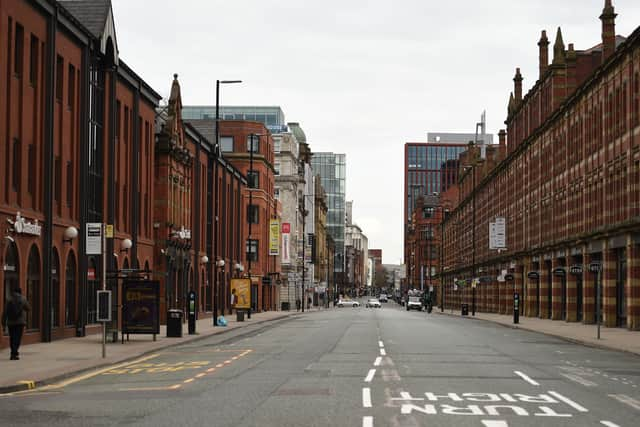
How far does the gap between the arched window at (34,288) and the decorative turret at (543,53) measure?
4729 centimetres

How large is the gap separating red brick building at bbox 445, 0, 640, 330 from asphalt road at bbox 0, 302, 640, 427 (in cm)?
2062

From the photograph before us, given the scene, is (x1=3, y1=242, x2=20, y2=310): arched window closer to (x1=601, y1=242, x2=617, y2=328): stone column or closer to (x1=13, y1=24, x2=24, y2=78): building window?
(x1=13, y1=24, x2=24, y2=78): building window

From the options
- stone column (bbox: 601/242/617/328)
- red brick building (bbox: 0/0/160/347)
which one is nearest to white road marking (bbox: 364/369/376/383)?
red brick building (bbox: 0/0/160/347)

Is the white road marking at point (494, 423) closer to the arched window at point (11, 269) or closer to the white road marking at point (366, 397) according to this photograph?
the white road marking at point (366, 397)

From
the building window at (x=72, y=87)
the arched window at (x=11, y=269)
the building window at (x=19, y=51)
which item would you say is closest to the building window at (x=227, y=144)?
the building window at (x=72, y=87)

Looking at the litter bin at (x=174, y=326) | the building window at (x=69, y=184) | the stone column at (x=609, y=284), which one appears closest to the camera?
the building window at (x=69, y=184)

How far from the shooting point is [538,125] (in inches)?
2876

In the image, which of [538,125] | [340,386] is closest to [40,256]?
[340,386]

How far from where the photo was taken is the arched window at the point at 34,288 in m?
32.6

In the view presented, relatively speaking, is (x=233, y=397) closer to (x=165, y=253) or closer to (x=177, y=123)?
(x=165, y=253)

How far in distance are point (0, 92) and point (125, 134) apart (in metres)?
16.6

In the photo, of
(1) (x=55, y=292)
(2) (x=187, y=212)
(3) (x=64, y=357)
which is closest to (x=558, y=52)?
(2) (x=187, y=212)

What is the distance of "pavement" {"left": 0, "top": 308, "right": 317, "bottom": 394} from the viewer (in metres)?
19.9

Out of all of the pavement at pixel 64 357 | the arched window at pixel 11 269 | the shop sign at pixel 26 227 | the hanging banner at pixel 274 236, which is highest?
the hanging banner at pixel 274 236
